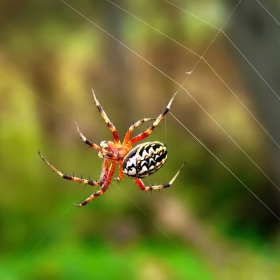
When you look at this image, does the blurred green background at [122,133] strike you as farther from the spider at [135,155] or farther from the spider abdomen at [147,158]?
the spider abdomen at [147,158]

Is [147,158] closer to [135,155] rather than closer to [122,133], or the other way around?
[135,155]

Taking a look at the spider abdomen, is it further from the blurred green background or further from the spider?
the blurred green background

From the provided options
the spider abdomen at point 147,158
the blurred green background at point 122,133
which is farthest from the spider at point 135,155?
the blurred green background at point 122,133

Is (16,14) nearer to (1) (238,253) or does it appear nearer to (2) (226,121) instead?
(2) (226,121)

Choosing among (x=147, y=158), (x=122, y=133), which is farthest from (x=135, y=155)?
(x=122, y=133)

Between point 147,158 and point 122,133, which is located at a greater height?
point 147,158
